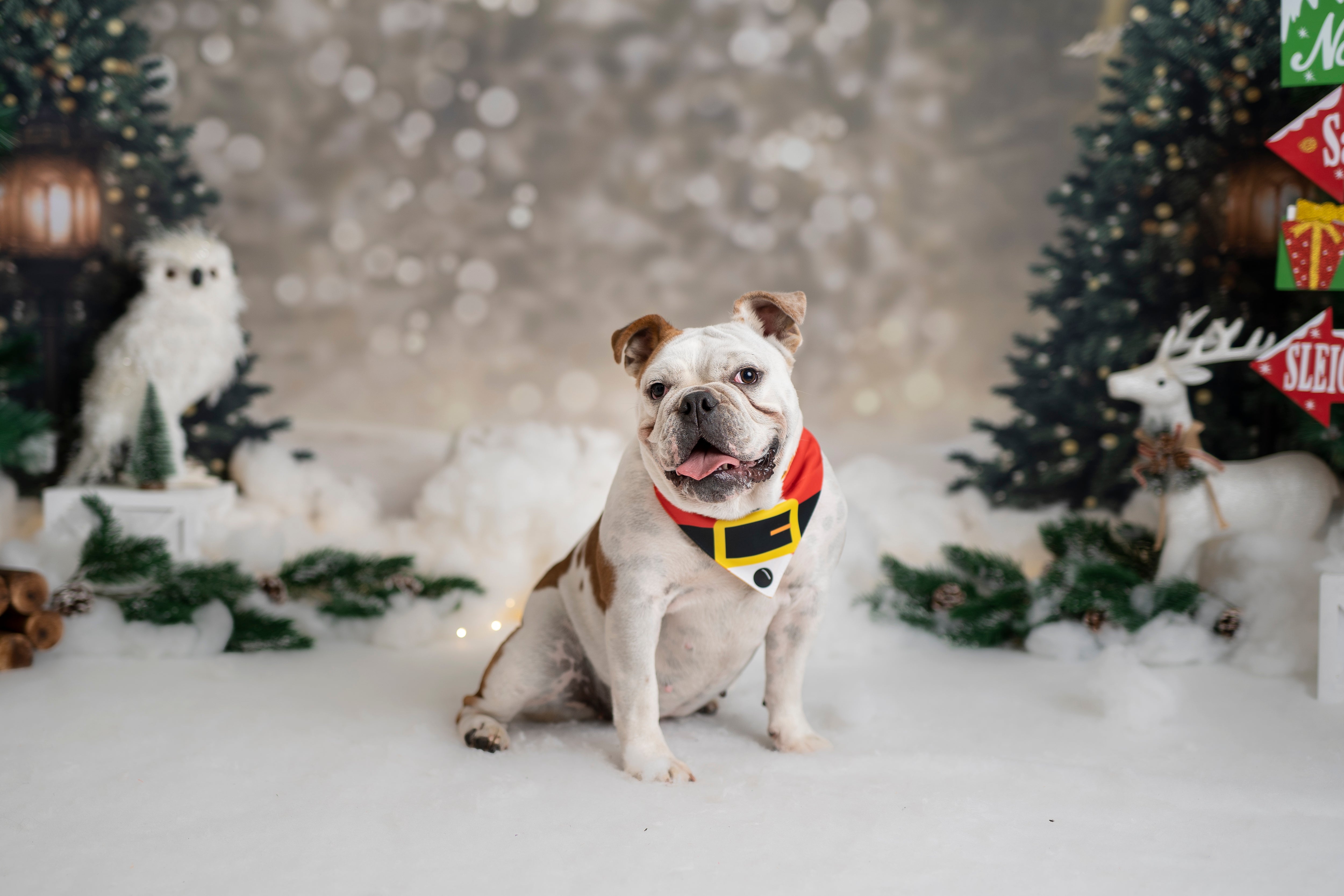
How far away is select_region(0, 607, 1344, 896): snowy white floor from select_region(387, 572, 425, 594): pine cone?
0.62 meters

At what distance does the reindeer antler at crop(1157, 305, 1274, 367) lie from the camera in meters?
2.83

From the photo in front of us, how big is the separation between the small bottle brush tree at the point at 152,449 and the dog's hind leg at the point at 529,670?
1.71 metres

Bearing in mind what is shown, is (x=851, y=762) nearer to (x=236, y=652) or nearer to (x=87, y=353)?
(x=236, y=652)

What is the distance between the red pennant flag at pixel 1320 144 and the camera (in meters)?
2.46

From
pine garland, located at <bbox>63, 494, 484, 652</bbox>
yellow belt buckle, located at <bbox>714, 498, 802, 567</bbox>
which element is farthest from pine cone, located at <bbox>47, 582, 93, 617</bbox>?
yellow belt buckle, located at <bbox>714, 498, 802, 567</bbox>

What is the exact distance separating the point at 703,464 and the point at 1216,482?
1946mm

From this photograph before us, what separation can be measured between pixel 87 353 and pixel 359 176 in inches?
50.0

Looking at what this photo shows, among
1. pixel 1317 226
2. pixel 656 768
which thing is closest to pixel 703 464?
pixel 656 768

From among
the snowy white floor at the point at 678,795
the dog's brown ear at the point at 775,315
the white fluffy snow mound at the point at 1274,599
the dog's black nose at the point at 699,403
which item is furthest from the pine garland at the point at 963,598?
the dog's black nose at the point at 699,403

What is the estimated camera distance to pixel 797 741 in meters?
2.09

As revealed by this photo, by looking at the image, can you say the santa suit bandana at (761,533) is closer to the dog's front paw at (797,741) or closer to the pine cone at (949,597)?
the dog's front paw at (797,741)

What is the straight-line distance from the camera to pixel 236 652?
296cm

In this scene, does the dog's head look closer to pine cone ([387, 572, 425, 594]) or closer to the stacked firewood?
pine cone ([387, 572, 425, 594])

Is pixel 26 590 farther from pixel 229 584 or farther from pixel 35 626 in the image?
pixel 229 584
